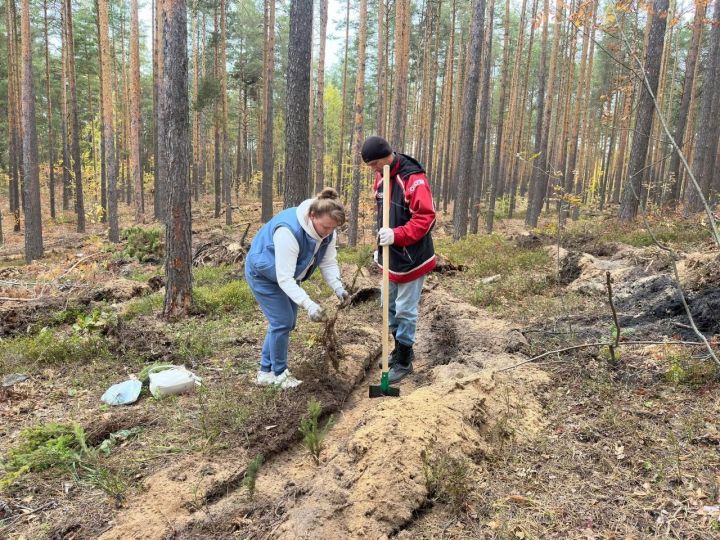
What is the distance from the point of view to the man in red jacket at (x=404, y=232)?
414 cm

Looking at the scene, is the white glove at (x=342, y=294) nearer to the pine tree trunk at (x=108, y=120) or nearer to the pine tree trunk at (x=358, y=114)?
the pine tree trunk at (x=358, y=114)

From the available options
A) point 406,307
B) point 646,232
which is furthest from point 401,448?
point 646,232

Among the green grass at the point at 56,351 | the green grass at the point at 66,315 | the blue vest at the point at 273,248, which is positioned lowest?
the green grass at the point at 66,315

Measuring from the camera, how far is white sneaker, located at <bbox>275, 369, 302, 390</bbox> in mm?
4250

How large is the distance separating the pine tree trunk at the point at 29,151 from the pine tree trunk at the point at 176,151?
9774mm

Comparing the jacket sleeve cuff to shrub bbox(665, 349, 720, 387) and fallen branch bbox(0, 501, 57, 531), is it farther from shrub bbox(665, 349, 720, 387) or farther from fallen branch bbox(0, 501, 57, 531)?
fallen branch bbox(0, 501, 57, 531)

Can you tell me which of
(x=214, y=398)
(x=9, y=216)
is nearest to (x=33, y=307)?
(x=214, y=398)

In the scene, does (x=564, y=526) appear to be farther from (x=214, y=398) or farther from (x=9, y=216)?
(x=9, y=216)

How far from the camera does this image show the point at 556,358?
14.4 feet

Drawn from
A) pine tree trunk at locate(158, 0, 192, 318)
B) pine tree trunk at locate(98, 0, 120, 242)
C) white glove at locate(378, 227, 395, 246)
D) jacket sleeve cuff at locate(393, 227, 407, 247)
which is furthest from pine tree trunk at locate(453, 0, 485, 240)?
pine tree trunk at locate(98, 0, 120, 242)

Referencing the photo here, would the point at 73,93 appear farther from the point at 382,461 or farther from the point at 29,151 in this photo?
the point at 382,461

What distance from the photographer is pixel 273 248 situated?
4004mm

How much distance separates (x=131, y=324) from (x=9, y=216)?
25.2 meters

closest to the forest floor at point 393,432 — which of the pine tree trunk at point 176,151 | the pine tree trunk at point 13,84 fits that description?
the pine tree trunk at point 176,151
